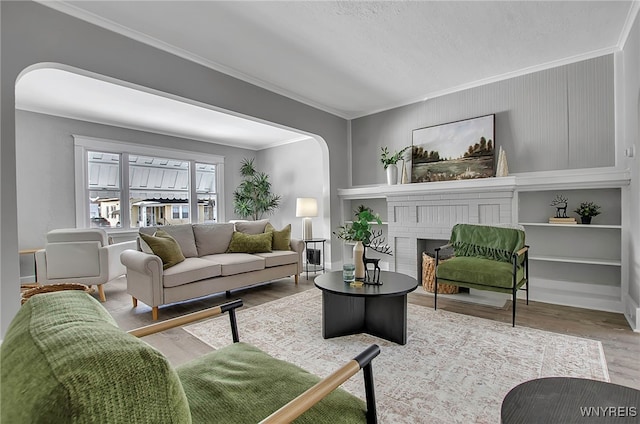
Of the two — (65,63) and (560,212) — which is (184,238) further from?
(560,212)

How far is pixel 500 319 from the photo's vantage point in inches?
122

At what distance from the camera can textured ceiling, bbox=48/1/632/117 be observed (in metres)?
2.70

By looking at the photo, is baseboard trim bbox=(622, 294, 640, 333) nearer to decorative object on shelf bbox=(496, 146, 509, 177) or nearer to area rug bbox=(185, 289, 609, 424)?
area rug bbox=(185, 289, 609, 424)

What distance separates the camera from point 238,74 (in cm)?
387

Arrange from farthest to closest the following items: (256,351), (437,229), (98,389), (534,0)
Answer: (437,229) → (534,0) → (256,351) → (98,389)

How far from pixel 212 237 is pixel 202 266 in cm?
89

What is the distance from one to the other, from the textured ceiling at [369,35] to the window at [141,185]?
346cm

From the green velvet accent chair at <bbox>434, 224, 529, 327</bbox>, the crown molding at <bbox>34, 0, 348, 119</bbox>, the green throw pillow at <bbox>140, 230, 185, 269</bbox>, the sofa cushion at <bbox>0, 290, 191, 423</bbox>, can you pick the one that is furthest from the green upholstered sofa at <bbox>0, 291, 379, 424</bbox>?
the crown molding at <bbox>34, 0, 348, 119</bbox>

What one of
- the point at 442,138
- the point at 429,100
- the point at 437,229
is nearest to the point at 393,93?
the point at 429,100

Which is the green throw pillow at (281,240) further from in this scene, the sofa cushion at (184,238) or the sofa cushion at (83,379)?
the sofa cushion at (83,379)

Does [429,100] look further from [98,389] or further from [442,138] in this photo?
[98,389]

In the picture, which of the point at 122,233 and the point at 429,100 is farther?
the point at 122,233

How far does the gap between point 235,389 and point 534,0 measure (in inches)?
138

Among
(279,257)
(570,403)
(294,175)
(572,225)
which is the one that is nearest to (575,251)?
(572,225)
